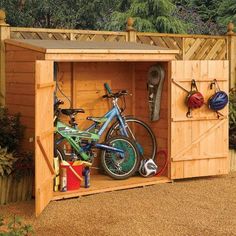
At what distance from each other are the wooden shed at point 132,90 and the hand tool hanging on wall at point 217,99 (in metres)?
0.08

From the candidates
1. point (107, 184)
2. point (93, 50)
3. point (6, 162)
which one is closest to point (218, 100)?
point (107, 184)

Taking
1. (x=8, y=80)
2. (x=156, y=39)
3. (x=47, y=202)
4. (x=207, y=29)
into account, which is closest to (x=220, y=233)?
(x=47, y=202)

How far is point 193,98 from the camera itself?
8.70 meters

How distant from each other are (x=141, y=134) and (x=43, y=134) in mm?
2825

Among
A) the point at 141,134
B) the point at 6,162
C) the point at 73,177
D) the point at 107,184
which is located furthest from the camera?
the point at 141,134

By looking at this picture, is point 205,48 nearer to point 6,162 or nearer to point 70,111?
point 70,111

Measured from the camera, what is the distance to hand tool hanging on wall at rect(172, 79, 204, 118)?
28.6ft

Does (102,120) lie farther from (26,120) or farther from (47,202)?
(47,202)

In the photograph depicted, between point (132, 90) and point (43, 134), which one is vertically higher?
point (132, 90)

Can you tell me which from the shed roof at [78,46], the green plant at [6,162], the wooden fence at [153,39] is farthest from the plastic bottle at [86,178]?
the shed roof at [78,46]

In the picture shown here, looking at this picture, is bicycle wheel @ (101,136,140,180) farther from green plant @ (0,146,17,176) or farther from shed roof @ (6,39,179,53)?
green plant @ (0,146,17,176)

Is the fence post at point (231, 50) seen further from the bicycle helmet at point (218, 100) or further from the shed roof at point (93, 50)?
the shed roof at point (93, 50)

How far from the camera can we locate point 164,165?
9078 mm

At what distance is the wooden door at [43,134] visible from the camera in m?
6.77
